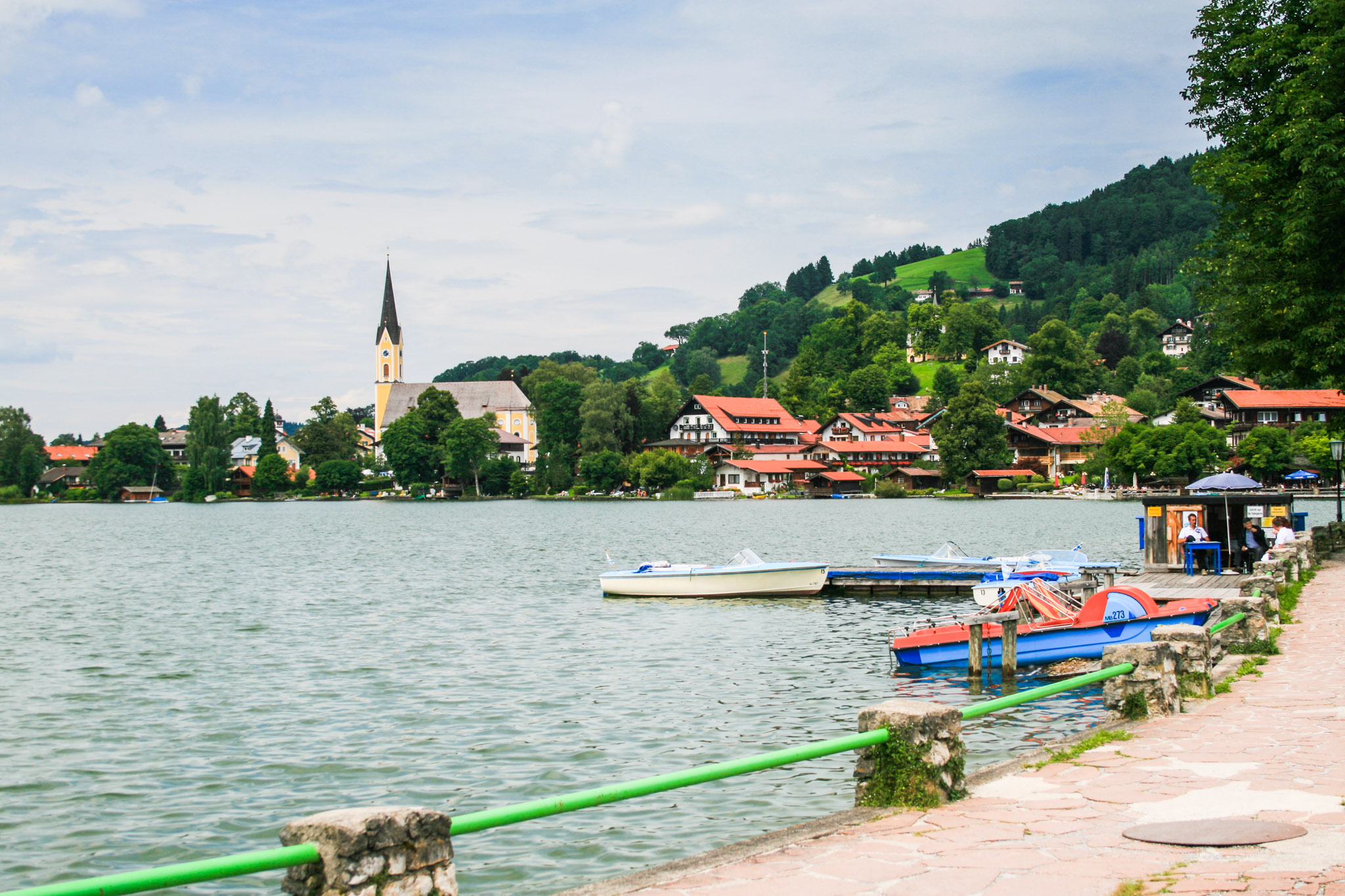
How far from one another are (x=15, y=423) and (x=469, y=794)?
553 ft

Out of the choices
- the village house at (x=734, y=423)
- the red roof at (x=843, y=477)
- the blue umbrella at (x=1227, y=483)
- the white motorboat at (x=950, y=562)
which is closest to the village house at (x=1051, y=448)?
the red roof at (x=843, y=477)

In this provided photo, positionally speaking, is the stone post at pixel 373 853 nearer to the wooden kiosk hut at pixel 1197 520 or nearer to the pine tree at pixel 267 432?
the wooden kiosk hut at pixel 1197 520

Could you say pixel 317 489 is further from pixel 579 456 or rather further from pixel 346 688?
pixel 346 688

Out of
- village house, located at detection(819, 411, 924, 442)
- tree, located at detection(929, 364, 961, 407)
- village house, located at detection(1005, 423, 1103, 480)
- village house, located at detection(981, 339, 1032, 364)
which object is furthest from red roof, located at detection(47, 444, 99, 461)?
village house, located at detection(981, 339, 1032, 364)

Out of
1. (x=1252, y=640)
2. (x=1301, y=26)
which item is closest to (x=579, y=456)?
(x=1301, y=26)

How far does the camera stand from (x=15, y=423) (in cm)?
15625

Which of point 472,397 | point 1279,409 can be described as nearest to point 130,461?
point 472,397

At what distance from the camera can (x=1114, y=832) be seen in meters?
7.26

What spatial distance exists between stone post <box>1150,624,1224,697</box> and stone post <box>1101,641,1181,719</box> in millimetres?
277

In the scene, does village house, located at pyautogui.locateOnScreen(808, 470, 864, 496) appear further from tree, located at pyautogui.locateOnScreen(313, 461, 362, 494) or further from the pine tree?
the pine tree

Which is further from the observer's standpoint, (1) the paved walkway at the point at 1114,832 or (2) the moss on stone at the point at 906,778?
(2) the moss on stone at the point at 906,778

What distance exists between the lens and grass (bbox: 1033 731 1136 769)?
9.70 meters

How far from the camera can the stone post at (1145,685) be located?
11.4m

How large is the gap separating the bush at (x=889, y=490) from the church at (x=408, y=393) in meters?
70.0
